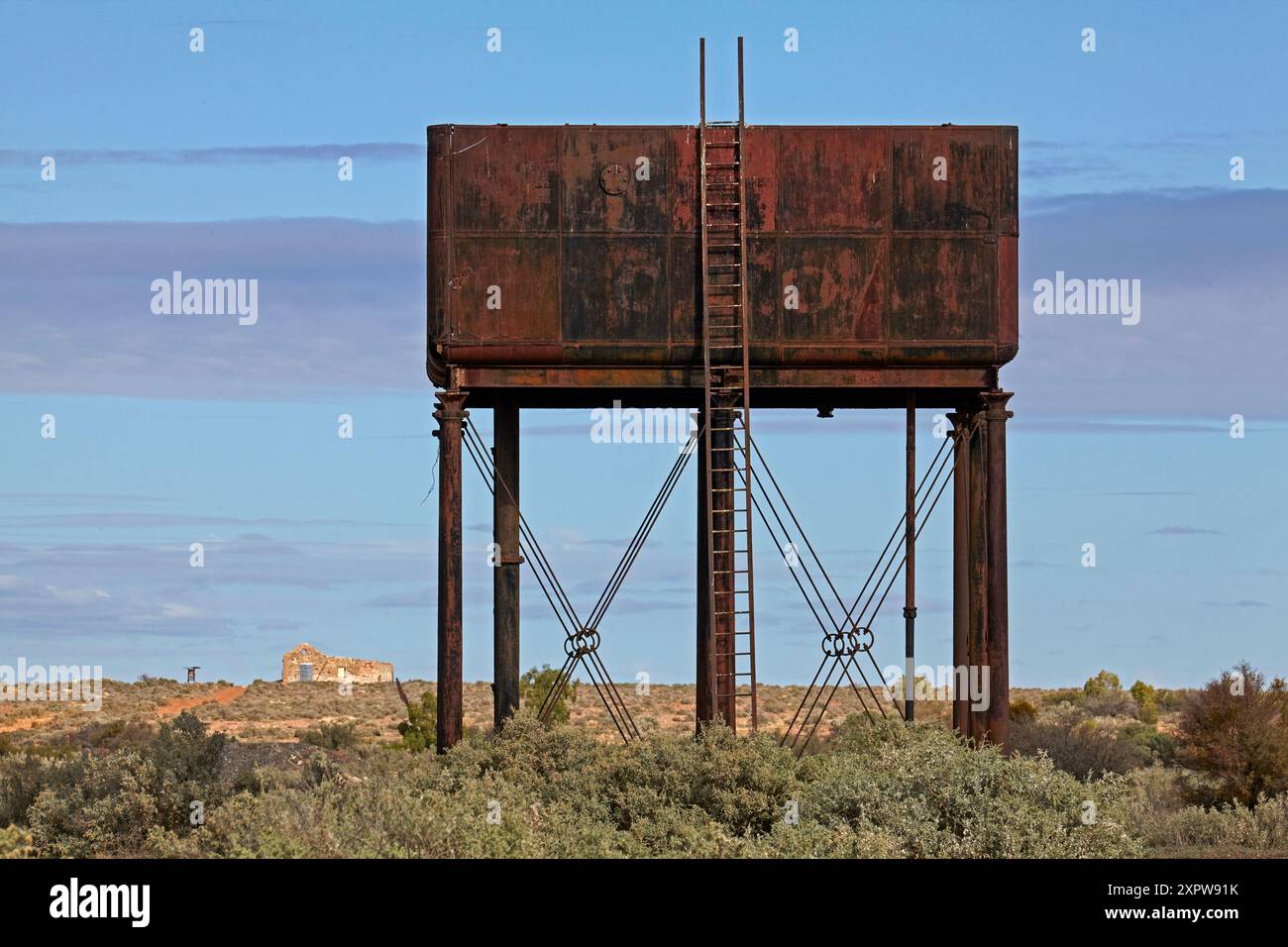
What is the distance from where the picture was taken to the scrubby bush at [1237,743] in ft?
84.3

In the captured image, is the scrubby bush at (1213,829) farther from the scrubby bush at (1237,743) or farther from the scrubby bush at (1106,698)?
the scrubby bush at (1106,698)

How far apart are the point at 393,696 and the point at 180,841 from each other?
138ft

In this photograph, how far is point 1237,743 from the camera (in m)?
26.0

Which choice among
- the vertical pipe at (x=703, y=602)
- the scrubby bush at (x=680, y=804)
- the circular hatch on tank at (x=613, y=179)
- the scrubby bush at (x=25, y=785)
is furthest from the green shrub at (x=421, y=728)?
the circular hatch on tank at (x=613, y=179)

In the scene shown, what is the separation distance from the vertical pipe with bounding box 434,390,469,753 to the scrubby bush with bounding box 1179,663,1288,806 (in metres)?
12.3

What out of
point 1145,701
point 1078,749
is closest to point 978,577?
point 1078,749

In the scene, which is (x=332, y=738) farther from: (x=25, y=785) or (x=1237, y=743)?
(x=1237, y=743)

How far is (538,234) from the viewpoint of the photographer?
2072 cm

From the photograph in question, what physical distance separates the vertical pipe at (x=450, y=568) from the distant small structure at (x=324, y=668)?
1697 inches

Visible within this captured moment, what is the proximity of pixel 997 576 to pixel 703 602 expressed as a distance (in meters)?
3.71

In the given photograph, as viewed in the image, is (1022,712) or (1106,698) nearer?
(1022,712)
